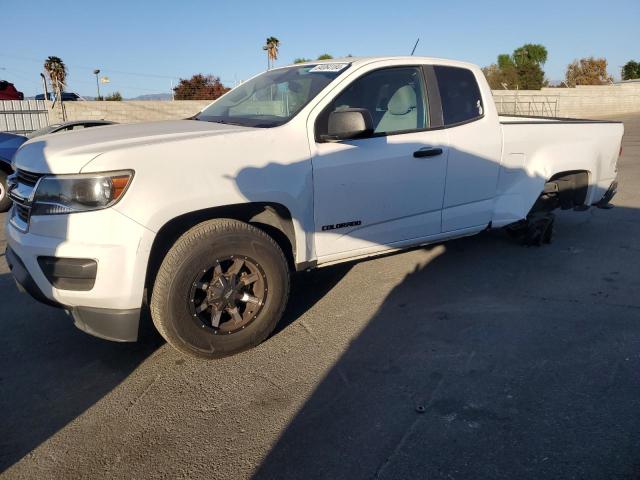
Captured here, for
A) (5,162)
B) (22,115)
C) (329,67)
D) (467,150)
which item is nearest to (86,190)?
(329,67)

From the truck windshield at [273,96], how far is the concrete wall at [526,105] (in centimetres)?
2025

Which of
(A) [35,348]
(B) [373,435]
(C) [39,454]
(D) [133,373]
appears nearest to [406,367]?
(B) [373,435]

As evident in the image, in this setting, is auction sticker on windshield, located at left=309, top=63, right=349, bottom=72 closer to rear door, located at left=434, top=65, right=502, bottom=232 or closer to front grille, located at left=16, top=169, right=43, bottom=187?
rear door, located at left=434, top=65, right=502, bottom=232

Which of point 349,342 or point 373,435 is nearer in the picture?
point 373,435

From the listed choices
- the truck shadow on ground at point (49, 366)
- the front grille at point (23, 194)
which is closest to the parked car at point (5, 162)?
the truck shadow on ground at point (49, 366)

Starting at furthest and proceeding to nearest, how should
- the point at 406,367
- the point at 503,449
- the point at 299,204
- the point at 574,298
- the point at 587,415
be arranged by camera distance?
1. the point at 574,298
2. the point at 299,204
3. the point at 406,367
4. the point at 587,415
5. the point at 503,449

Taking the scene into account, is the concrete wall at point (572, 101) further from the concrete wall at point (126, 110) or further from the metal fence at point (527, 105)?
the concrete wall at point (126, 110)

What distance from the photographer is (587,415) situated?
273 centimetres

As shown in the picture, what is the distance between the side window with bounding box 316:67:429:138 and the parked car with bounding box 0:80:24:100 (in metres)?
25.8

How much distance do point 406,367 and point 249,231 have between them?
50.7 inches

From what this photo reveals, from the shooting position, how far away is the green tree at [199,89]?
34.5m

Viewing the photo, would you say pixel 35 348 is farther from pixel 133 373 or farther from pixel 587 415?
pixel 587 415

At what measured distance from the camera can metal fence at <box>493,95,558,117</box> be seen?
115 feet

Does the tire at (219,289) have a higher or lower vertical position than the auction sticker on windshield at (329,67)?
lower
